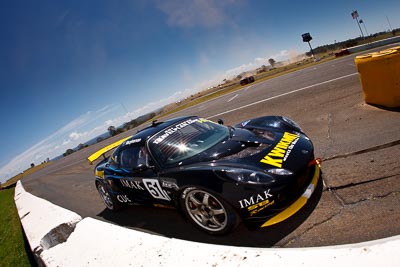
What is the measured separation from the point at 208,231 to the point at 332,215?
1491 mm

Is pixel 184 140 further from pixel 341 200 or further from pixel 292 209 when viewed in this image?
pixel 341 200

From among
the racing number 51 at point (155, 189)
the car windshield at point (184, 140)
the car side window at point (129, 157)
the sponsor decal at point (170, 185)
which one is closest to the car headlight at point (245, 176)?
the sponsor decal at point (170, 185)

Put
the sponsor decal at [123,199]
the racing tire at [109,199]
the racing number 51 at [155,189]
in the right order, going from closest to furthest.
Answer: the racing number 51 at [155,189], the sponsor decal at [123,199], the racing tire at [109,199]

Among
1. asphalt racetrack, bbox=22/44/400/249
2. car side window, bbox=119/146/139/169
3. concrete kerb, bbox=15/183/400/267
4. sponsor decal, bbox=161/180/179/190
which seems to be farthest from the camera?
car side window, bbox=119/146/139/169

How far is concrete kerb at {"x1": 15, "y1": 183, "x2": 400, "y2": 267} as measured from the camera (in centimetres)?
194

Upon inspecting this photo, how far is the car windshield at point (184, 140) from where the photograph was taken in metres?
4.08

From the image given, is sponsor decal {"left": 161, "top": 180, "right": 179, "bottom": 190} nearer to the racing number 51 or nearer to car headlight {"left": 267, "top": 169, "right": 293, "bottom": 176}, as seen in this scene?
the racing number 51

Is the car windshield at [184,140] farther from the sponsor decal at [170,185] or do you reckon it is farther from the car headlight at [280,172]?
the car headlight at [280,172]

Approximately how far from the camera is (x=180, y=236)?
395 cm

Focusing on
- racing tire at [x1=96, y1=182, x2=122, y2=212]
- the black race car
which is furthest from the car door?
racing tire at [x1=96, y1=182, x2=122, y2=212]

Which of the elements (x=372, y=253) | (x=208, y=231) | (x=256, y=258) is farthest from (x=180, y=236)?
(x=372, y=253)

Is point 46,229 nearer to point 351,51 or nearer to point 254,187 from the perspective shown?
point 254,187

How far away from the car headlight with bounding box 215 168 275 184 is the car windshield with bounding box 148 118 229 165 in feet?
2.54

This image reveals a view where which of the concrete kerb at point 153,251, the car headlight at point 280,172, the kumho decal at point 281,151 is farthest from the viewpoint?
the kumho decal at point 281,151
